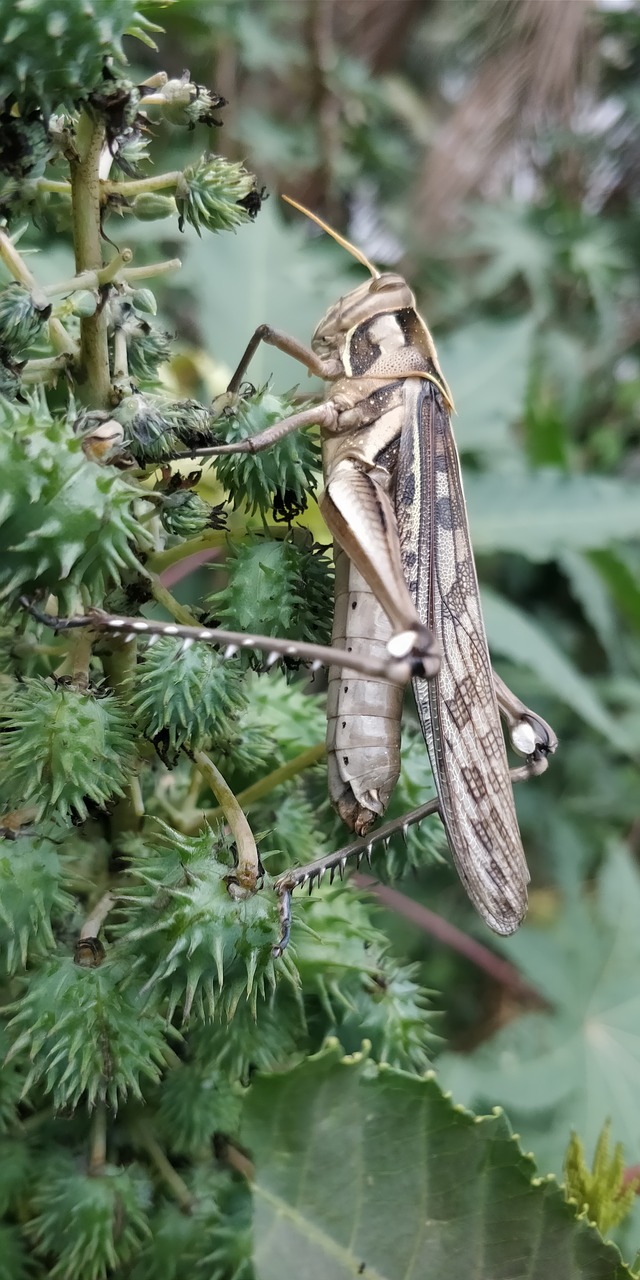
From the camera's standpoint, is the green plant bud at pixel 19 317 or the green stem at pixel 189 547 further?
the green stem at pixel 189 547

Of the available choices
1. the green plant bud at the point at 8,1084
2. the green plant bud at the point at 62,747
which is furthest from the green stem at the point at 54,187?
the green plant bud at the point at 8,1084

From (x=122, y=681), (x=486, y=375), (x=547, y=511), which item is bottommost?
(x=122, y=681)

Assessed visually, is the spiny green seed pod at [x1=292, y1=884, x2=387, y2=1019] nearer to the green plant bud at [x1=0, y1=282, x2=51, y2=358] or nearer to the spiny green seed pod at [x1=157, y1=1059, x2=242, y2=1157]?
the spiny green seed pod at [x1=157, y1=1059, x2=242, y2=1157]

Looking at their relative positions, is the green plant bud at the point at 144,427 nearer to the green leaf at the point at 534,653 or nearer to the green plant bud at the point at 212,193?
the green plant bud at the point at 212,193

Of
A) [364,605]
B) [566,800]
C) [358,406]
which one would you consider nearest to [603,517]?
[566,800]

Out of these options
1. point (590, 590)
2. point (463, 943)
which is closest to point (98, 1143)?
point (463, 943)

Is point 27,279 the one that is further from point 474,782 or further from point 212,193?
point 474,782

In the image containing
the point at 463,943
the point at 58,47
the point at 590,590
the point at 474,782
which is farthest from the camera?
the point at 590,590
